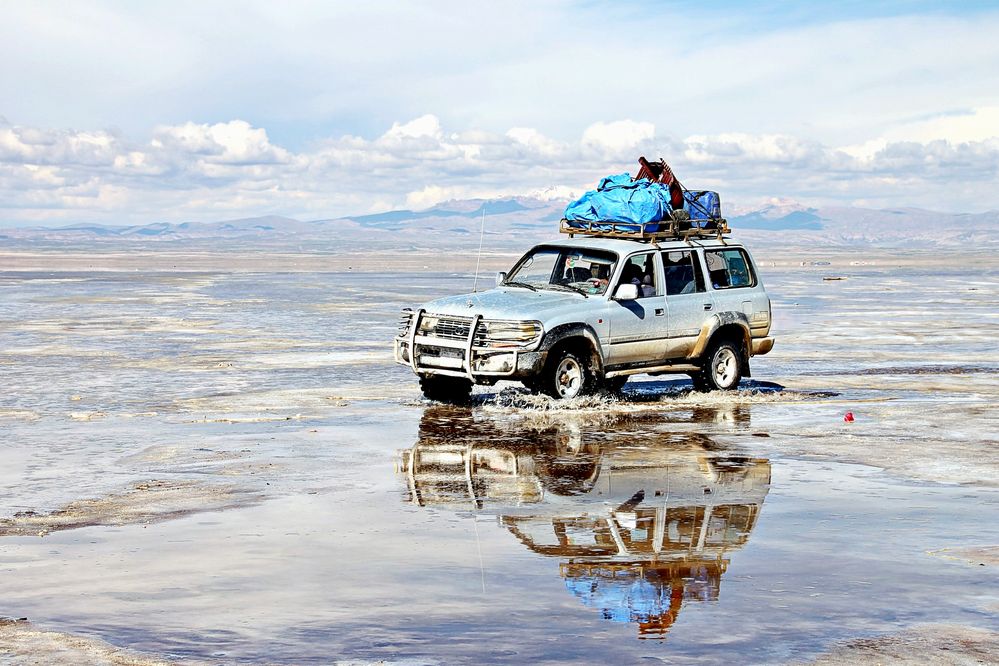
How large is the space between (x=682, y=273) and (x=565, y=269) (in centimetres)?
150

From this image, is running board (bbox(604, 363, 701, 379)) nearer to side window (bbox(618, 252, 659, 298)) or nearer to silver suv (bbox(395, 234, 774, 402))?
silver suv (bbox(395, 234, 774, 402))

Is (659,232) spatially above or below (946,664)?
above

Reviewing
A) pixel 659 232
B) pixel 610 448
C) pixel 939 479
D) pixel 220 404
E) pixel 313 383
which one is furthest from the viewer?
pixel 313 383

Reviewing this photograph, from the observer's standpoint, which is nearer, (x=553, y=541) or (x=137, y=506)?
(x=553, y=541)

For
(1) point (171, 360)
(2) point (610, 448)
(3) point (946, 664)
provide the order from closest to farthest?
(3) point (946, 664)
(2) point (610, 448)
(1) point (171, 360)

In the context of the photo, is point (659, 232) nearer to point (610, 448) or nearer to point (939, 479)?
point (610, 448)

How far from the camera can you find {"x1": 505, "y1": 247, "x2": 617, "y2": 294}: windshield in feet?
52.9

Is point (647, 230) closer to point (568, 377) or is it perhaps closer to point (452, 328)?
point (568, 377)

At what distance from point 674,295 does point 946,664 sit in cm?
1086

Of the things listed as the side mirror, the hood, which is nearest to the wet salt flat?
the hood

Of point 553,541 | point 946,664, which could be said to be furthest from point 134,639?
point 946,664

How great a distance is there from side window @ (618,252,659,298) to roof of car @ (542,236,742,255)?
0.13 metres

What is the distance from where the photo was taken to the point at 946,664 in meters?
5.87

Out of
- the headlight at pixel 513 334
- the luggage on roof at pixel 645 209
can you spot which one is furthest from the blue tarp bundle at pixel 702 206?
the headlight at pixel 513 334
